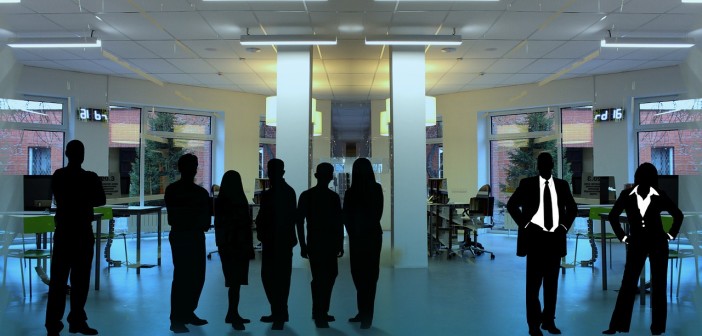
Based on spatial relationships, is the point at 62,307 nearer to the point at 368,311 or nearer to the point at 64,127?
the point at 368,311

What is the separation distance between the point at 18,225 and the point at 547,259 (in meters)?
5.32

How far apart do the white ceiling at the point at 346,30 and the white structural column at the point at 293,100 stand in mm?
414

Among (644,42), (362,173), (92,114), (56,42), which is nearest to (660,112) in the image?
(644,42)

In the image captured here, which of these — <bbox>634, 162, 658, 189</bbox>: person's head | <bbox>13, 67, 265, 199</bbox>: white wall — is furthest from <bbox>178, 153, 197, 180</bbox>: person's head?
<bbox>634, 162, 658, 189</bbox>: person's head

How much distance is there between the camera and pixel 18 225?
531 centimetres

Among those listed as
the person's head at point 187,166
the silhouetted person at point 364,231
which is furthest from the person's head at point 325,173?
the person's head at point 187,166

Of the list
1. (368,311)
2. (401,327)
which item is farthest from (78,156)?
(401,327)

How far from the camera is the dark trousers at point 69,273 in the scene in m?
4.20

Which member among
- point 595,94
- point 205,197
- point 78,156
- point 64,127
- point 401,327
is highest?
point 595,94

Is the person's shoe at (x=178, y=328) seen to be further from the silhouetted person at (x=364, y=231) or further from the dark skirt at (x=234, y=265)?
the silhouetted person at (x=364, y=231)

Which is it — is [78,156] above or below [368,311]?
above

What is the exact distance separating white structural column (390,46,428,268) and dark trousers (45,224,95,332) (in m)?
4.20

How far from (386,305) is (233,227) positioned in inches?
77.5

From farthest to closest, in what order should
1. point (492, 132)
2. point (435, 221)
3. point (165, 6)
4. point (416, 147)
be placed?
point (492, 132) → point (435, 221) → point (416, 147) → point (165, 6)
